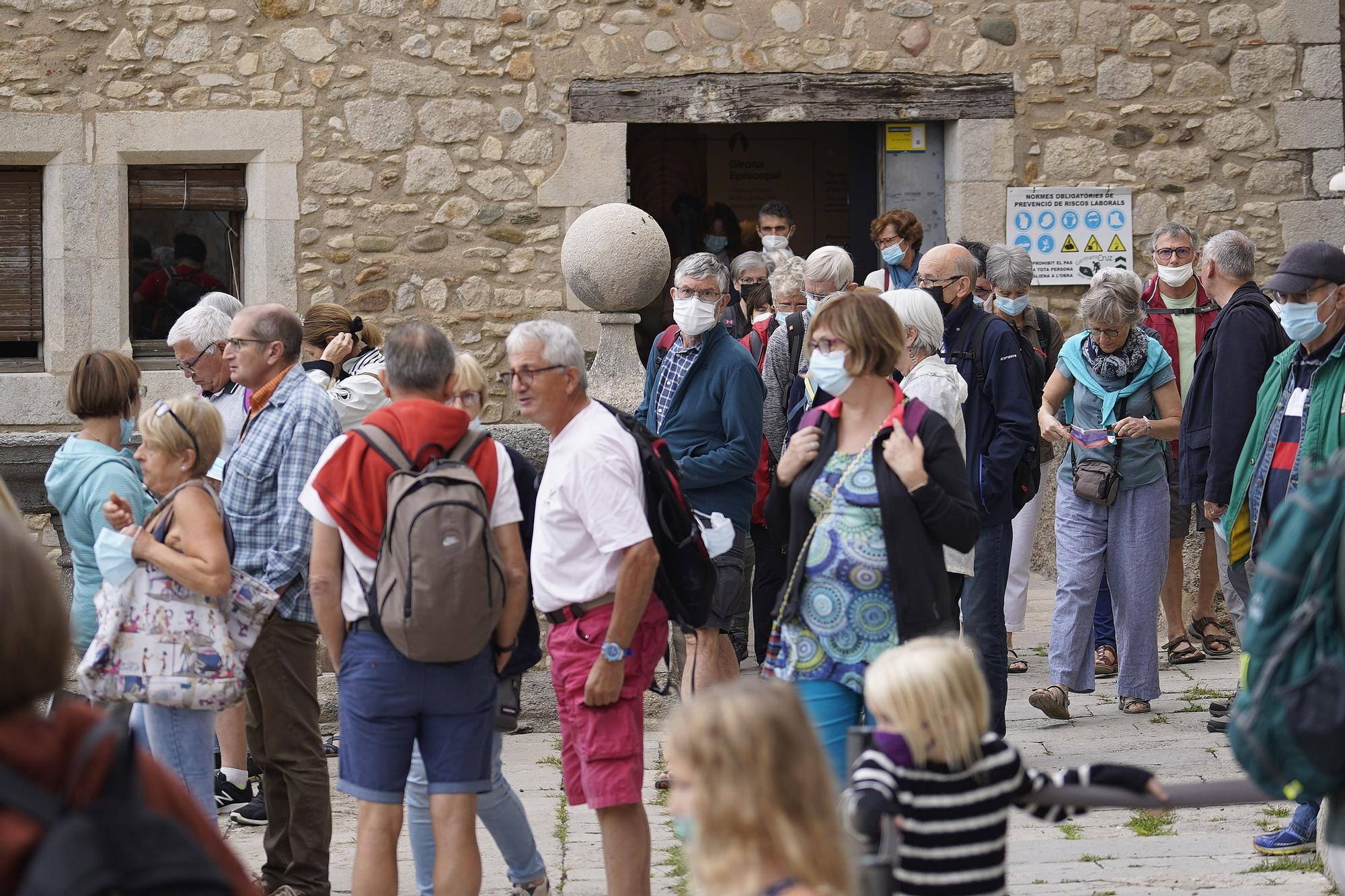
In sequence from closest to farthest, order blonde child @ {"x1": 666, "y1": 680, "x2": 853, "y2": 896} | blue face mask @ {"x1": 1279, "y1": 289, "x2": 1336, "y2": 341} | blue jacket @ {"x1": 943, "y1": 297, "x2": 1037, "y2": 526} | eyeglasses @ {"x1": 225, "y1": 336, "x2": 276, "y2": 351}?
blonde child @ {"x1": 666, "y1": 680, "x2": 853, "y2": 896} → blue face mask @ {"x1": 1279, "y1": 289, "x2": 1336, "y2": 341} → eyeglasses @ {"x1": 225, "y1": 336, "x2": 276, "y2": 351} → blue jacket @ {"x1": 943, "y1": 297, "x2": 1037, "y2": 526}

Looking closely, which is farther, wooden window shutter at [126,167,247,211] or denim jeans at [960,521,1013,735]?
wooden window shutter at [126,167,247,211]

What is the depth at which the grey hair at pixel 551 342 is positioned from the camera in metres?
4.06

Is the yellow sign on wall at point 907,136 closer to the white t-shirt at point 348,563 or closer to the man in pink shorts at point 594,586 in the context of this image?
the man in pink shorts at point 594,586

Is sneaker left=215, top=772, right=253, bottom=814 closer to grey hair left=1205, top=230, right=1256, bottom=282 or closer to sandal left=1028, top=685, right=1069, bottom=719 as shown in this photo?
sandal left=1028, top=685, right=1069, bottom=719

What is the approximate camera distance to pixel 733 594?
557 centimetres

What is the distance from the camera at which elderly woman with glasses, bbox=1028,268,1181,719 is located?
6.26 metres

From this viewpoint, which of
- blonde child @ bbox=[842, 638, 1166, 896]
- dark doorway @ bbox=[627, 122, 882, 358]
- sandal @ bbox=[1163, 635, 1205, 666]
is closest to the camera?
blonde child @ bbox=[842, 638, 1166, 896]

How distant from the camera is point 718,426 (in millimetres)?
5637

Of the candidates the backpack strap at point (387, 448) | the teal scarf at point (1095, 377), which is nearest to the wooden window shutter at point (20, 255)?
the teal scarf at point (1095, 377)

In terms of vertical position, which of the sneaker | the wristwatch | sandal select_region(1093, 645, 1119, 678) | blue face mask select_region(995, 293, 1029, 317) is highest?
blue face mask select_region(995, 293, 1029, 317)

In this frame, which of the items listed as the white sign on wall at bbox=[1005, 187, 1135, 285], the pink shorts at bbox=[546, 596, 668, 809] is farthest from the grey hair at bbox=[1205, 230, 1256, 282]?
the white sign on wall at bbox=[1005, 187, 1135, 285]

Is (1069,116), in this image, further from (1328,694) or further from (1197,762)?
(1328,694)

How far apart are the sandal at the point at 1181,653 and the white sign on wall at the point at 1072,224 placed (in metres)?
3.69

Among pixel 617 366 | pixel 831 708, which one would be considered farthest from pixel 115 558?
pixel 617 366
